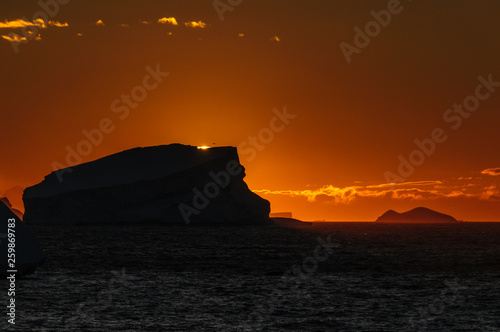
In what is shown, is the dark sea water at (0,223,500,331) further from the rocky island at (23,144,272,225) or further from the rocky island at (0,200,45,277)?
the rocky island at (23,144,272,225)

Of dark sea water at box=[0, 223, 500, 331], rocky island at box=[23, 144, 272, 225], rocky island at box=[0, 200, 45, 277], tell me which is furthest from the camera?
rocky island at box=[23, 144, 272, 225]

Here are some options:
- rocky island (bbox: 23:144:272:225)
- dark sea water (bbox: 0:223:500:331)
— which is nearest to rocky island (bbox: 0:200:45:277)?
dark sea water (bbox: 0:223:500:331)

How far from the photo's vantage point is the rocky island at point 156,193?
107 metres

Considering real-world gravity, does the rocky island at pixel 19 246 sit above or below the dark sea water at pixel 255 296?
above

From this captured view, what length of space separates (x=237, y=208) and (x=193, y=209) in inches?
263

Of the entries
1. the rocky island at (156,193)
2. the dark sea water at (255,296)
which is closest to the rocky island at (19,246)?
the dark sea water at (255,296)

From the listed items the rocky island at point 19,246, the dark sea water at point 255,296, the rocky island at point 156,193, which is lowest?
the dark sea water at point 255,296

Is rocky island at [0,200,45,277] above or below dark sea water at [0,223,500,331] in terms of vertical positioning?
above

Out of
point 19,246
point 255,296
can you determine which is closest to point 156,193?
point 19,246

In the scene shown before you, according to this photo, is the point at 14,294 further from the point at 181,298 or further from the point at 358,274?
the point at 358,274

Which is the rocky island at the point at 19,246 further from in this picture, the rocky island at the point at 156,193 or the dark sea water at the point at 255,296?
the rocky island at the point at 156,193

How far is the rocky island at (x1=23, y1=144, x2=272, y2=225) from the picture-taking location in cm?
10688

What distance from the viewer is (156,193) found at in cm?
10681

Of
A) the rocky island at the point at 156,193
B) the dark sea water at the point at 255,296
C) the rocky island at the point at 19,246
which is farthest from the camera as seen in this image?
the rocky island at the point at 156,193
